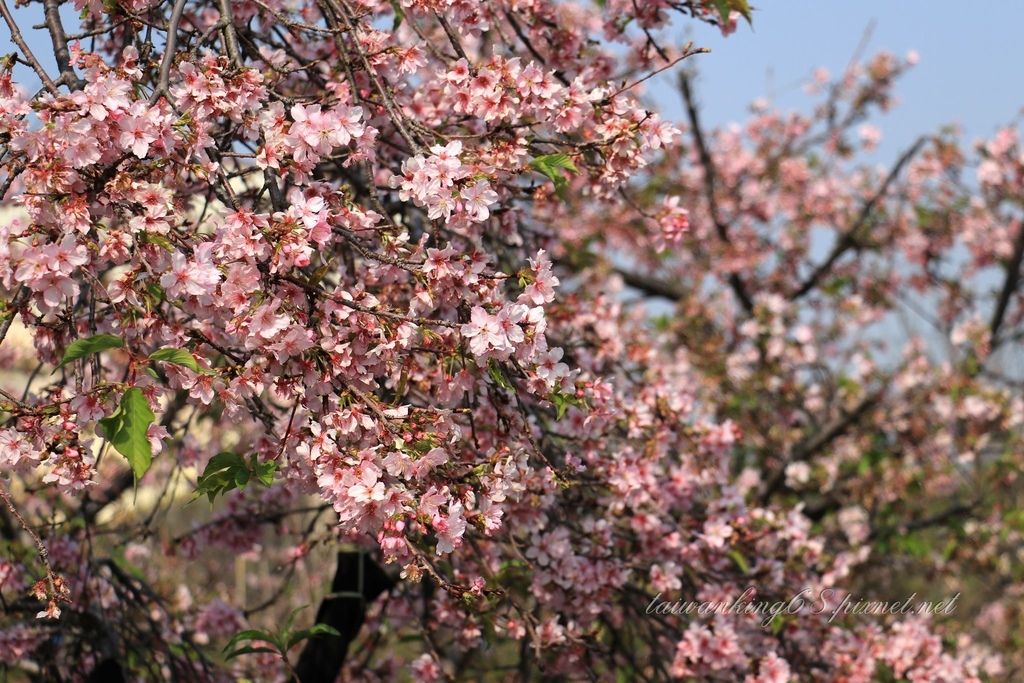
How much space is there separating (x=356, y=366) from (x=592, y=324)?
182 centimetres

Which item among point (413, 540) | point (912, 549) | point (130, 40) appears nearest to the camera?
point (413, 540)

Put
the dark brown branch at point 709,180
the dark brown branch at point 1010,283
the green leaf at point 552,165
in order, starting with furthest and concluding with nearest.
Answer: the dark brown branch at point 709,180 → the dark brown branch at point 1010,283 → the green leaf at point 552,165

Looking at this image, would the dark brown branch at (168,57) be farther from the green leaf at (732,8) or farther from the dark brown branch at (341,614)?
the dark brown branch at (341,614)

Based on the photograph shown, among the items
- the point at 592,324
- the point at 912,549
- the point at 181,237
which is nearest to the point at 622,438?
the point at 592,324

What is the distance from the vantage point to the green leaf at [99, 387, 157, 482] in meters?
2.01

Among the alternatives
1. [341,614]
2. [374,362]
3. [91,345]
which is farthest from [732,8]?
[341,614]

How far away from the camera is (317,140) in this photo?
7.57 feet

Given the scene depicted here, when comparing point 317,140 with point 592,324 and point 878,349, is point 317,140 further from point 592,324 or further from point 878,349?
point 878,349

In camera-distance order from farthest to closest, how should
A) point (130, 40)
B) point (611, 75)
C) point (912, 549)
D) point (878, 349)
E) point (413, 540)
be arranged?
1. point (878, 349)
2. point (912, 549)
3. point (611, 75)
4. point (130, 40)
5. point (413, 540)

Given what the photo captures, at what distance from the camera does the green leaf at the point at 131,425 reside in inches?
79.3

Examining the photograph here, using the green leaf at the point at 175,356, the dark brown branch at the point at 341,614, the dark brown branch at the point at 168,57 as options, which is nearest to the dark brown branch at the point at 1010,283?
the dark brown branch at the point at 341,614

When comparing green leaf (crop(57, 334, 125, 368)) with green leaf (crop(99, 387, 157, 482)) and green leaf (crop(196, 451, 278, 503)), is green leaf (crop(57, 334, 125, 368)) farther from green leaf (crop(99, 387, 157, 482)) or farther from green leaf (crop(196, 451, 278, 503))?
green leaf (crop(196, 451, 278, 503))

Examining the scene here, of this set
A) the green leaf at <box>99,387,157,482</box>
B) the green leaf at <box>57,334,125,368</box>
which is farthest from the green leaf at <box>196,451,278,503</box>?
the green leaf at <box>57,334,125,368</box>

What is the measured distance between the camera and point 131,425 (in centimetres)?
202
